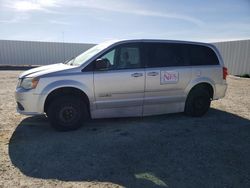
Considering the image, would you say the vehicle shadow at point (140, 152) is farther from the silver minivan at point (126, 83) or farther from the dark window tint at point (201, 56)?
the dark window tint at point (201, 56)

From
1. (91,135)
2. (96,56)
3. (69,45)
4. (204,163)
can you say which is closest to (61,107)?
(91,135)

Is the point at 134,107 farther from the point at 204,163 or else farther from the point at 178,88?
the point at 204,163

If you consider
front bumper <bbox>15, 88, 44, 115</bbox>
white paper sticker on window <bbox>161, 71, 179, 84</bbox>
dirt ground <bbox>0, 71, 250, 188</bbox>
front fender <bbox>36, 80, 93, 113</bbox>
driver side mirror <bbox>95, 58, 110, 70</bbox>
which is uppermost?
driver side mirror <bbox>95, 58, 110, 70</bbox>

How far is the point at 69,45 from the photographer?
2752 cm

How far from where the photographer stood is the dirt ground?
384 centimetres

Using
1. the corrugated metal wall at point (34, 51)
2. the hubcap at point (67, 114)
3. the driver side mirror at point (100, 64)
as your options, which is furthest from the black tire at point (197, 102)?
the corrugated metal wall at point (34, 51)

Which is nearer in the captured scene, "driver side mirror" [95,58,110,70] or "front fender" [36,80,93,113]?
"front fender" [36,80,93,113]

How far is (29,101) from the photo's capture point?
5492mm

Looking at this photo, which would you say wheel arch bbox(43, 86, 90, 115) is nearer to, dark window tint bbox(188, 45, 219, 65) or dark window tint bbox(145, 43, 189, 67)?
dark window tint bbox(145, 43, 189, 67)

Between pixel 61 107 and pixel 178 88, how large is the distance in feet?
9.31

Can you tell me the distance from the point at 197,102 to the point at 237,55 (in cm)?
1225

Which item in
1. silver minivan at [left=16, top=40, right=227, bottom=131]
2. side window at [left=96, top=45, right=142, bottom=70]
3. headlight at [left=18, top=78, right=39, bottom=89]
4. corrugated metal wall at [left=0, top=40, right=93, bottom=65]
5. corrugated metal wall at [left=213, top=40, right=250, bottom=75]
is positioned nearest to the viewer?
headlight at [left=18, top=78, right=39, bottom=89]

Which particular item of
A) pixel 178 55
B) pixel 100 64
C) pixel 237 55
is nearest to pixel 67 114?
pixel 100 64

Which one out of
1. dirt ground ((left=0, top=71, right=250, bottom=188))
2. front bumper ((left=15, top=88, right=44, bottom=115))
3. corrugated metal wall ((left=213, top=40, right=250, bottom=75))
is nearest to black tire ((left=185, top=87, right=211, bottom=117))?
dirt ground ((left=0, top=71, right=250, bottom=188))
